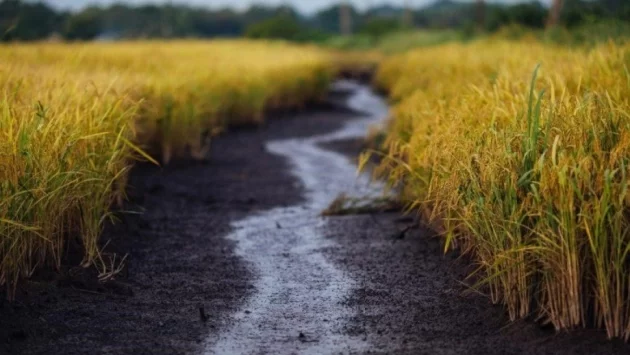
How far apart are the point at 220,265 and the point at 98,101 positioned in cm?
145

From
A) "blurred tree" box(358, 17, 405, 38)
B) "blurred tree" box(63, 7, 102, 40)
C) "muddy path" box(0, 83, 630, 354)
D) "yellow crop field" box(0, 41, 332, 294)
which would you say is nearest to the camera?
"muddy path" box(0, 83, 630, 354)

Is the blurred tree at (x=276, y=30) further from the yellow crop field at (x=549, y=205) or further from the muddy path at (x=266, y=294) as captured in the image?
the yellow crop field at (x=549, y=205)

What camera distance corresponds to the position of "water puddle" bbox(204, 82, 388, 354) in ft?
15.0

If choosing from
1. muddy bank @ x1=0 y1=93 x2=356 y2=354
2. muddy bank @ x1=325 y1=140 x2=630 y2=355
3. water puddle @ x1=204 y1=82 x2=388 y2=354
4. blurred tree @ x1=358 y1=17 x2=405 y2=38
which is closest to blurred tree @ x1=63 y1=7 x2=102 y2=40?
muddy bank @ x1=0 y1=93 x2=356 y2=354

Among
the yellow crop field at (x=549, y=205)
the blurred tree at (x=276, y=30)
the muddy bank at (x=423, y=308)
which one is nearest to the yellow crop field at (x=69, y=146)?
the muddy bank at (x=423, y=308)

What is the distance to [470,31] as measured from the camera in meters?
30.7

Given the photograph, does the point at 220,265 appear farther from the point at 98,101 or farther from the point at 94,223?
the point at 98,101

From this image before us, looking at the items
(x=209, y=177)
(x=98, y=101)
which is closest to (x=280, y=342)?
(x=98, y=101)

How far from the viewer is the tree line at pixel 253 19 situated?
18438mm

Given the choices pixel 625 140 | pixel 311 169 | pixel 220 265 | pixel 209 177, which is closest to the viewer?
pixel 625 140

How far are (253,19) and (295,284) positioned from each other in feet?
250

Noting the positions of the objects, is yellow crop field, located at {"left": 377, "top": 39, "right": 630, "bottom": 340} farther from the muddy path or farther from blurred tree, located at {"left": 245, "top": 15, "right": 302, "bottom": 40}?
blurred tree, located at {"left": 245, "top": 15, "right": 302, "bottom": 40}

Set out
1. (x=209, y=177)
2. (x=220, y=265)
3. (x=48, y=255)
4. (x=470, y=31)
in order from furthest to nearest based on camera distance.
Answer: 1. (x=470, y=31)
2. (x=209, y=177)
3. (x=220, y=265)
4. (x=48, y=255)

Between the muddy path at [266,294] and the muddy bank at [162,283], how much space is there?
0.01m
